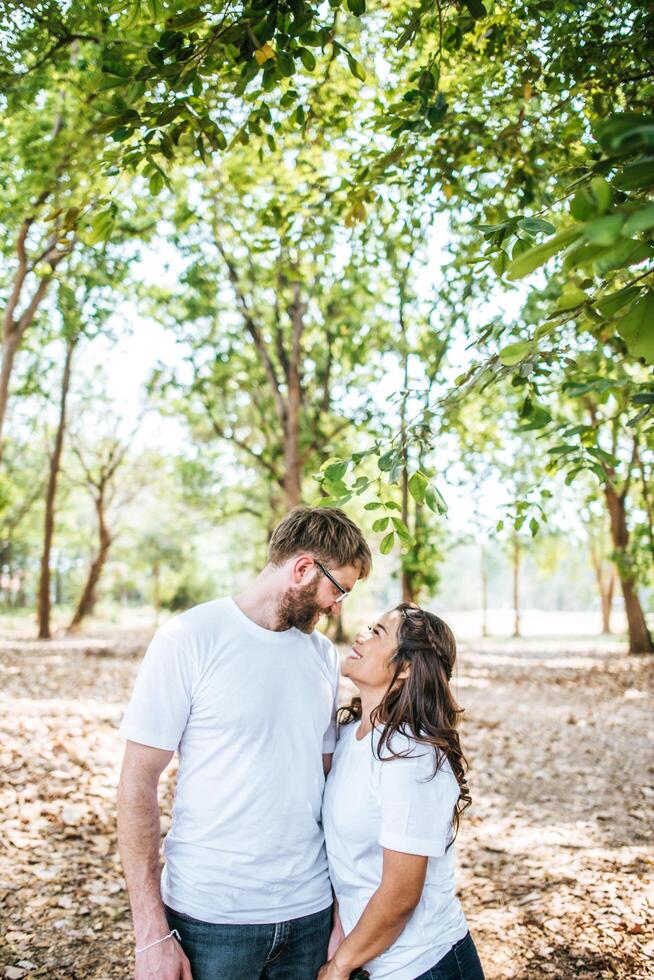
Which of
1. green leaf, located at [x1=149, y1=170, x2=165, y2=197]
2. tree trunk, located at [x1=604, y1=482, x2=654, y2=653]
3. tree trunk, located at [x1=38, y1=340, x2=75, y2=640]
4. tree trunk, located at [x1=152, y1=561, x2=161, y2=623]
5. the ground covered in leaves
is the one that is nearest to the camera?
green leaf, located at [x1=149, y1=170, x2=165, y2=197]

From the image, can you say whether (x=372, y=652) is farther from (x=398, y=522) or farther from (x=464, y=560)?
(x=464, y=560)

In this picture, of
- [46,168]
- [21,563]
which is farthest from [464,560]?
[46,168]

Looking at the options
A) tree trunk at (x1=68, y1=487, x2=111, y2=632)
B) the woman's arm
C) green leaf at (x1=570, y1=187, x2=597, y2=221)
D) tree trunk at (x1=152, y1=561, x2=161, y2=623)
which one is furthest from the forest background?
tree trunk at (x1=152, y1=561, x2=161, y2=623)

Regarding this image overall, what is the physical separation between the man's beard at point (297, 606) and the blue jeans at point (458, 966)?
1177mm

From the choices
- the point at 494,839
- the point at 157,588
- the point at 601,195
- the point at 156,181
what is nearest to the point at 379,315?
the point at 494,839

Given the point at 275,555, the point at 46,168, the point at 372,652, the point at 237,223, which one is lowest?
the point at 372,652

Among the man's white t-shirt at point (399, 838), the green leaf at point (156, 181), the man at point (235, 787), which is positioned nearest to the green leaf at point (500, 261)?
the man at point (235, 787)

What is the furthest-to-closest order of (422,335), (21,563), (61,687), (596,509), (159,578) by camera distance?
(21,563) < (159,578) < (596,509) < (422,335) < (61,687)

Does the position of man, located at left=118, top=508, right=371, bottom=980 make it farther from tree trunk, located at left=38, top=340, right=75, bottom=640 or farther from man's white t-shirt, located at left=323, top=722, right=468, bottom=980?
tree trunk, located at left=38, top=340, right=75, bottom=640

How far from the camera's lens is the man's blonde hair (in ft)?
8.45

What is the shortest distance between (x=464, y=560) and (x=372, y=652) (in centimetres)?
10110

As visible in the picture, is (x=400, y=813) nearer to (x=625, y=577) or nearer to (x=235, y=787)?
(x=235, y=787)

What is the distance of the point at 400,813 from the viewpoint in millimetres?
2121

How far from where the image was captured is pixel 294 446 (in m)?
15.3
